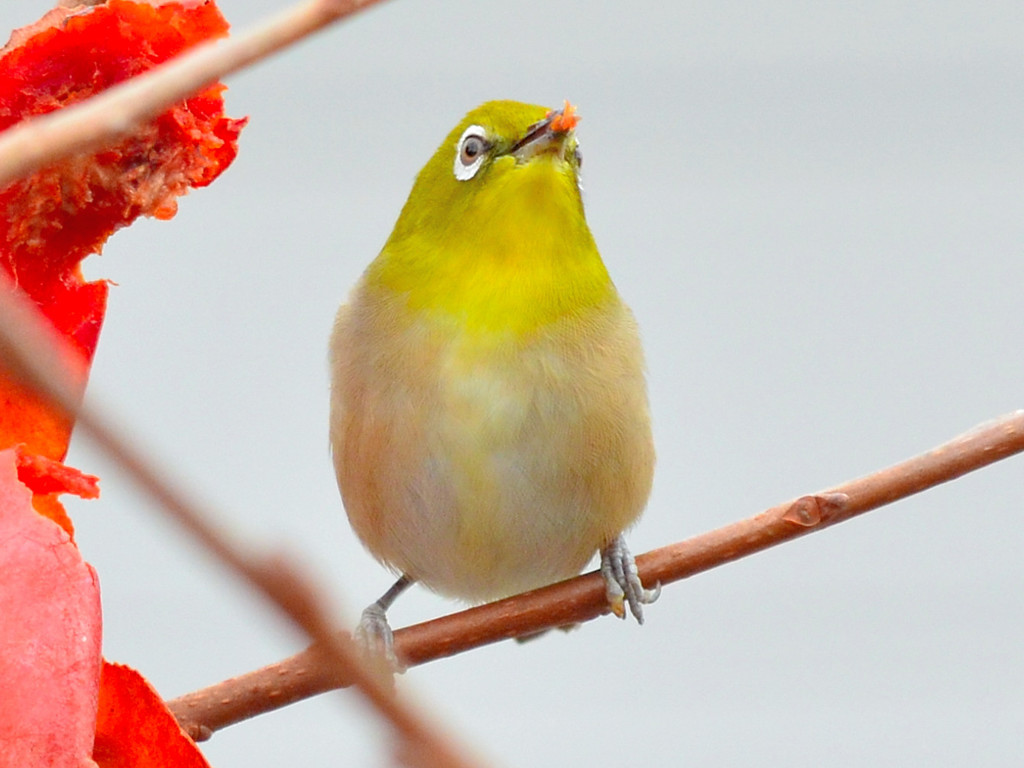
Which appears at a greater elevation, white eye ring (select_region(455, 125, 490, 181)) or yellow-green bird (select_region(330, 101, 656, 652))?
white eye ring (select_region(455, 125, 490, 181))

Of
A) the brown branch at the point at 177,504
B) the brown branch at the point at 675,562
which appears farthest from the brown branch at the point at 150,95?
the brown branch at the point at 675,562

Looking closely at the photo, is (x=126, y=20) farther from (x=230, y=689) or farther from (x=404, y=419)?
(x=404, y=419)

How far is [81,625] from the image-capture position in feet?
2.28

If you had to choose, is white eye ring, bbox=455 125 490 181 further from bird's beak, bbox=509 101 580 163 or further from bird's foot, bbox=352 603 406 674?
bird's foot, bbox=352 603 406 674

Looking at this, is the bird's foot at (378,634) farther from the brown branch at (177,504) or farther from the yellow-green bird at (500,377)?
the brown branch at (177,504)

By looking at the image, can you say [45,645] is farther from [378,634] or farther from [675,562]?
[378,634]

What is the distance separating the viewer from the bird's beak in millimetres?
1863

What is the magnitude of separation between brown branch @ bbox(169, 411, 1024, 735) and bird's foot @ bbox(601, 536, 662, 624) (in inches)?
4.4

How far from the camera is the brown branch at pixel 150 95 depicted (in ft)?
Result: 1.17

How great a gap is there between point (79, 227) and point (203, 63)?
2.53ft

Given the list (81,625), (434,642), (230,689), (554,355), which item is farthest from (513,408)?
(81,625)

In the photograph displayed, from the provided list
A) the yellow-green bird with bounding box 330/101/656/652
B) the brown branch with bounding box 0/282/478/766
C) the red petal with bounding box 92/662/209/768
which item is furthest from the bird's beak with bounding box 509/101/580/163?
the brown branch with bounding box 0/282/478/766

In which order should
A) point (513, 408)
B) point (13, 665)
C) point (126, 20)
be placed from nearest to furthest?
point (13, 665) < point (126, 20) < point (513, 408)

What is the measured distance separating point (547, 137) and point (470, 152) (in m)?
0.14
